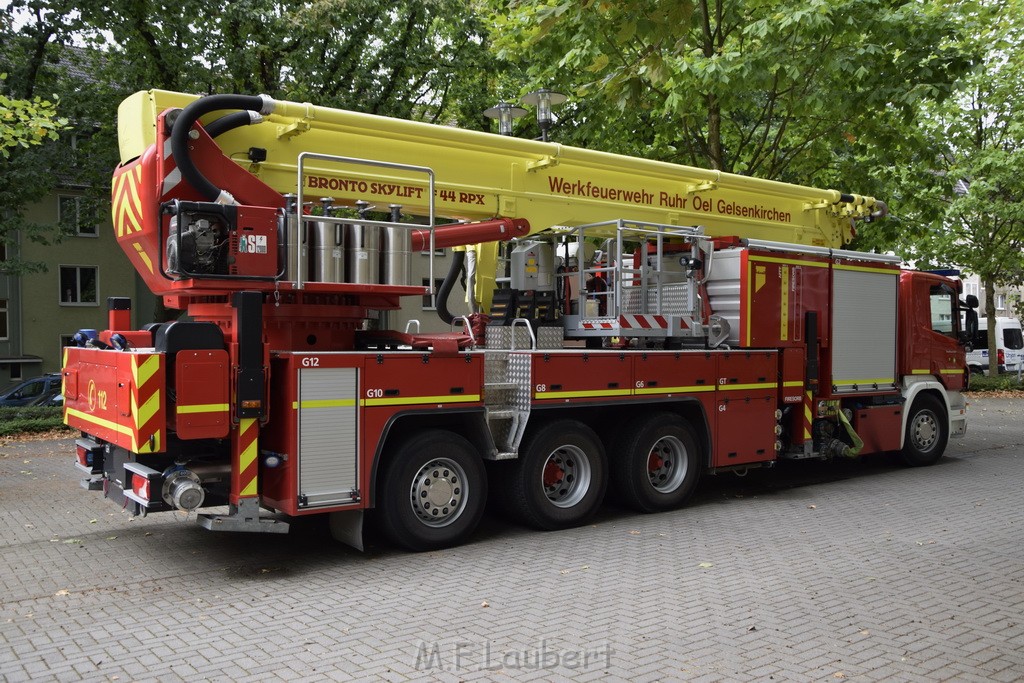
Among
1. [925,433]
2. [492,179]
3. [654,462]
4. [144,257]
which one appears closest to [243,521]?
[144,257]

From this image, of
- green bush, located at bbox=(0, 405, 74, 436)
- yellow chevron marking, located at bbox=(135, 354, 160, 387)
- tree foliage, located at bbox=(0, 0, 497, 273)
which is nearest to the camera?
yellow chevron marking, located at bbox=(135, 354, 160, 387)

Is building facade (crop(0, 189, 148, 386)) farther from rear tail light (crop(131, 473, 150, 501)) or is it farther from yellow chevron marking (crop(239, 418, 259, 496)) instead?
yellow chevron marking (crop(239, 418, 259, 496))

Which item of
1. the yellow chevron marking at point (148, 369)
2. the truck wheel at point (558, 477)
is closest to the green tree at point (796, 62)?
the truck wheel at point (558, 477)

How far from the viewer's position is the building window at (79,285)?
33281 millimetres

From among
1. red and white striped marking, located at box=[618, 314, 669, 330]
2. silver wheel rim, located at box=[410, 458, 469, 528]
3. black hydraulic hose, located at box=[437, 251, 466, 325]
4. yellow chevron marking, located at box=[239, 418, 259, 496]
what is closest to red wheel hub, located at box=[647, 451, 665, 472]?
red and white striped marking, located at box=[618, 314, 669, 330]

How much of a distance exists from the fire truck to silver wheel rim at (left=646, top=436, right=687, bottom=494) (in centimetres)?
3

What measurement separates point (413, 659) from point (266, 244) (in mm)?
3389

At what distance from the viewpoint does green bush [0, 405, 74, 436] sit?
16.5 meters

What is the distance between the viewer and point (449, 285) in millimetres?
10297

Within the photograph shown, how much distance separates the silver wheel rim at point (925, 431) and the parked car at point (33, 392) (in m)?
17.7

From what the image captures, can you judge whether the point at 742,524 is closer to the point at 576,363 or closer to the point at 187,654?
the point at 576,363

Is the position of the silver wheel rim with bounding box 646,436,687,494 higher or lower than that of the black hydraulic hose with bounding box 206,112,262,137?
lower

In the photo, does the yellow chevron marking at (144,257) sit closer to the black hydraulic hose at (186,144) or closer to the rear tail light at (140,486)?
the black hydraulic hose at (186,144)

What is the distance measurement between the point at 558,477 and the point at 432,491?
5.06ft
